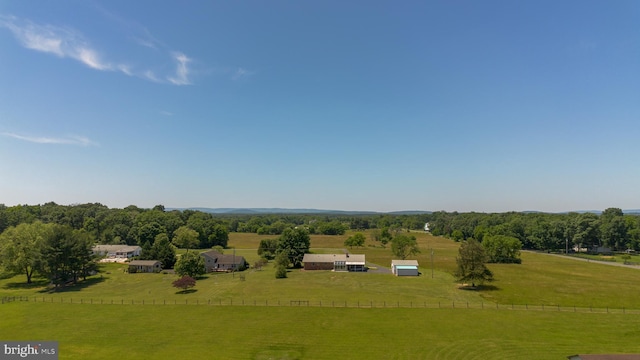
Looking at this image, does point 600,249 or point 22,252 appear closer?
point 22,252

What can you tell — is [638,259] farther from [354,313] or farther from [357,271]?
[354,313]

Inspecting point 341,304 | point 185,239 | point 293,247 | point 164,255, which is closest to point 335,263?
point 293,247

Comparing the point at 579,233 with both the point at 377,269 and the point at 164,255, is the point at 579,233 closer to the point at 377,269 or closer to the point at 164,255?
the point at 377,269

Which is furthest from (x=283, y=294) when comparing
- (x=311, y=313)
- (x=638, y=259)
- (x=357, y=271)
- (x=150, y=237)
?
(x=638, y=259)

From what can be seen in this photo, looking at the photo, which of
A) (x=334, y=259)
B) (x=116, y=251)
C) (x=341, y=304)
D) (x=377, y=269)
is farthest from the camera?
(x=116, y=251)

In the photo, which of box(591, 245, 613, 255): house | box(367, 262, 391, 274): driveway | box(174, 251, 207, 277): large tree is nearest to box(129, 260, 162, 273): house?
box(174, 251, 207, 277): large tree

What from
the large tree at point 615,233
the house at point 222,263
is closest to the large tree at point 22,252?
the house at point 222,263
